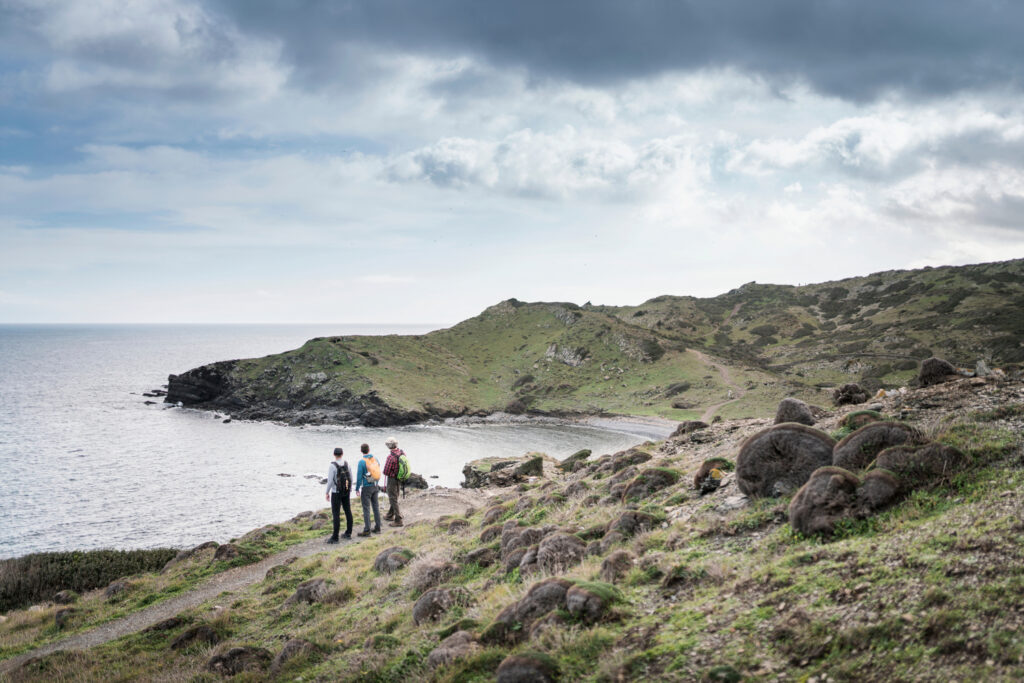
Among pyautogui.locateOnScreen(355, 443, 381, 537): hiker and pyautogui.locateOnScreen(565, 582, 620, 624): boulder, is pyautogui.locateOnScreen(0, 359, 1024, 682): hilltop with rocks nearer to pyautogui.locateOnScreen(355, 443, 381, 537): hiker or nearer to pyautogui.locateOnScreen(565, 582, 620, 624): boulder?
pyautogui.locateOnScreen(565, 582, 620, 624): boulder

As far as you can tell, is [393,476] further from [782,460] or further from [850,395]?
[850,395]

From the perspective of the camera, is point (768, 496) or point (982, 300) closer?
point (768, 496)

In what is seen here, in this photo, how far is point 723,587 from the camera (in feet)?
27.8

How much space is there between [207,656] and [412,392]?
345ft

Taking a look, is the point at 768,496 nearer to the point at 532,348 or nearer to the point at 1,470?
the point at 1,470

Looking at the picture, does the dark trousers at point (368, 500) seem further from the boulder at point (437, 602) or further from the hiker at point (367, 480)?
the boulder at point (437, 602)

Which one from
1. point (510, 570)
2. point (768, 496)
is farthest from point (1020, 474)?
point (510, 570)

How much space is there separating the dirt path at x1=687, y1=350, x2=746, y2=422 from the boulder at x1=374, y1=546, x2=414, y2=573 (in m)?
72.8

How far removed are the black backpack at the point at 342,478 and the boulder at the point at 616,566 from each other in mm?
15406

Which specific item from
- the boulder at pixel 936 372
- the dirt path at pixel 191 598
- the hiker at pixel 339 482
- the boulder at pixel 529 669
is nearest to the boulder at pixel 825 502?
the boulder at pixel 529 669

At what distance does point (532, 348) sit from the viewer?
148875 mm

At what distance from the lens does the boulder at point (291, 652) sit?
11262 mm

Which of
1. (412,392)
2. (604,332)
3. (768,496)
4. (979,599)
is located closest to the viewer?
(979,599)

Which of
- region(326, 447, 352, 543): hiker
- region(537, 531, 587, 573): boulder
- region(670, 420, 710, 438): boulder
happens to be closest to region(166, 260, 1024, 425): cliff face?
region(670, 420, 710, 438): boulder
